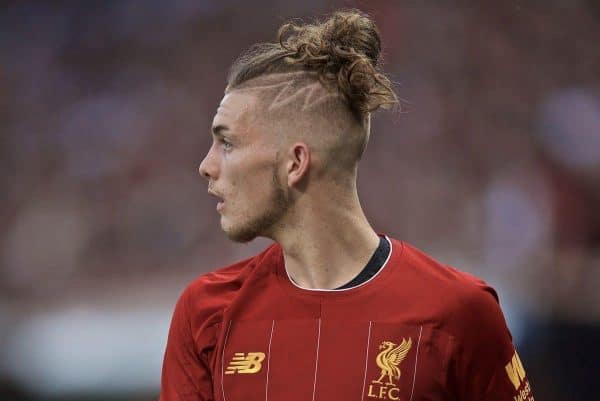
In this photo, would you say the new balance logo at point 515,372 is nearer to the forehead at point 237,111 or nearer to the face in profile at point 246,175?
the face in profile at point 246,175

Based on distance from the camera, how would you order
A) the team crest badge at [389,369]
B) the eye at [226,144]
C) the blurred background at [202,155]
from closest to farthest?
the team crest badge at [389,369]
the eye at [226,144]
the blurred background at [202,155]

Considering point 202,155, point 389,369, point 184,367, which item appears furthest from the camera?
point 202,155

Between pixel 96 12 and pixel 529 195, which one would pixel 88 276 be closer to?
pixel 96 12

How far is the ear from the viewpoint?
1751mm

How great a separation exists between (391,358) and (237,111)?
0.56m

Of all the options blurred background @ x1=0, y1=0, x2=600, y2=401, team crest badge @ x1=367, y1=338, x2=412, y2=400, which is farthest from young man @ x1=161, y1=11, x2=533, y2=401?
blurred background @ x1=0, y1=0, x2=600, y2=401

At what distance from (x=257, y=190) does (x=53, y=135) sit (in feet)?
8.14

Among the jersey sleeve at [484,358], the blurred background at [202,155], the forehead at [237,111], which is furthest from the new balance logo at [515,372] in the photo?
the blurred background at [202,155]

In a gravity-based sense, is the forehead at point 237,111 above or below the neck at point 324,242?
above

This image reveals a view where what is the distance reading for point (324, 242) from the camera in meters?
1.78

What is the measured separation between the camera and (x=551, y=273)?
4.02m

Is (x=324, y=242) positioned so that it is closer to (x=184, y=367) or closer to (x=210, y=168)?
(x=210, y=168)

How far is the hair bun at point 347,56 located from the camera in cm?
174

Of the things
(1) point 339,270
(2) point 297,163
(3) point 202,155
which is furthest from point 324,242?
(3) point 202,155
